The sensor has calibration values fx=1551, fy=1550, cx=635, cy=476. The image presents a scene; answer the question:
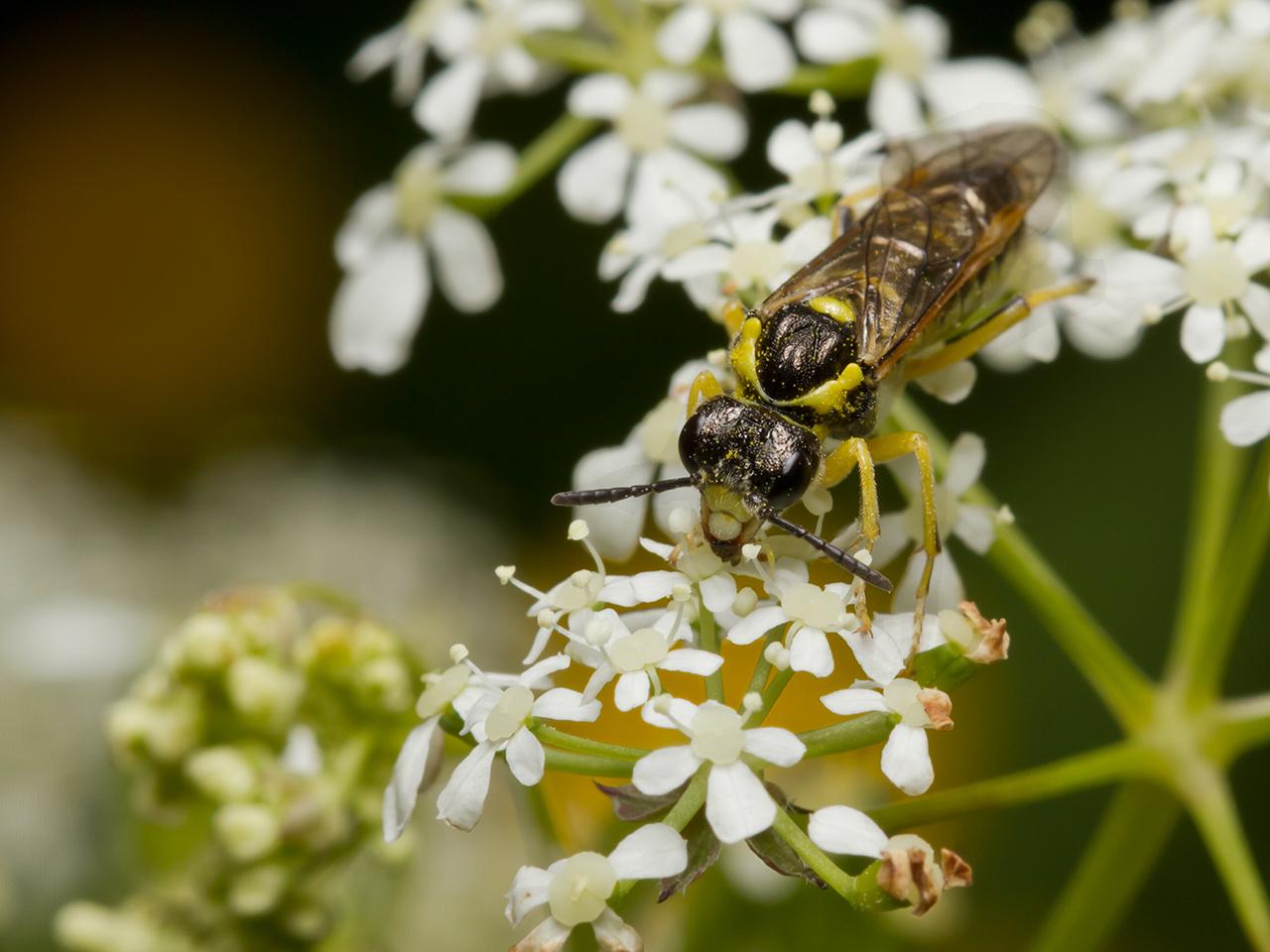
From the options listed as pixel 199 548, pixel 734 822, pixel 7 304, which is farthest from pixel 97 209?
pixel 734 822

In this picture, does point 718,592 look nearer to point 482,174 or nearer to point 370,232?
point 482,174

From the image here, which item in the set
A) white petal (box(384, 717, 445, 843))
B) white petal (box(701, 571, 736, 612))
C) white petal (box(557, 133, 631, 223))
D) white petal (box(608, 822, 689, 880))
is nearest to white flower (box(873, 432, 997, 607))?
white petal (box(701, 571, 736, 612))

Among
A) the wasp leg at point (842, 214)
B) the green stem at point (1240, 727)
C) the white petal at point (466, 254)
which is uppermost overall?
the white petal at point (466, 254)

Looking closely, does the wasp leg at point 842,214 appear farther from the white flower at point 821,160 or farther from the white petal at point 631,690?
the white petal at point 631,690

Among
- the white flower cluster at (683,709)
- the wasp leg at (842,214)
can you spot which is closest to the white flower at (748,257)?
the wasp leg at (842,214)

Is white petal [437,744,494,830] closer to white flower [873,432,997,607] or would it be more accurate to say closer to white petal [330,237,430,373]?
white flower [873,432,997,607]

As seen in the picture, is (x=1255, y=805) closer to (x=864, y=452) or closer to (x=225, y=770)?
(x=864, y=452)
